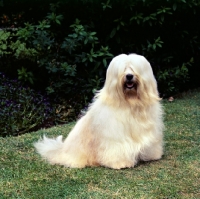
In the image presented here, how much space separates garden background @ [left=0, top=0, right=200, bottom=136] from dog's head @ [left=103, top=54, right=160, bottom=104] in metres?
2.69

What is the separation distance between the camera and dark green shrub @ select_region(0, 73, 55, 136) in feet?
20.6

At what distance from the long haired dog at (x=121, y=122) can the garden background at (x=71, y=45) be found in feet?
7.64

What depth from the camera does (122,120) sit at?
429 centimetres

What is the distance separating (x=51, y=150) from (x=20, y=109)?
204cm

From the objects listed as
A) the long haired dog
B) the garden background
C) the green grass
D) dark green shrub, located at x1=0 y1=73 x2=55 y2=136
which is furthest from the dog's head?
the garden background

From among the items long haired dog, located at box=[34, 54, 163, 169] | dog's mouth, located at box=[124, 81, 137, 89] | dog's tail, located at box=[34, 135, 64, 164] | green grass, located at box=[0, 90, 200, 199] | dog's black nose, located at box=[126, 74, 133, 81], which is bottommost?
green grass, located at box=[0, 90, 200, 199]

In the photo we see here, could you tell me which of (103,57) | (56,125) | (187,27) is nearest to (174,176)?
(56,125)

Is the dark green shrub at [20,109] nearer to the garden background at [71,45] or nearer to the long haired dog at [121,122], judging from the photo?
the garden background at [71,45]

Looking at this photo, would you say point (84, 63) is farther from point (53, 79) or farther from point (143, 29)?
point (143, 29)

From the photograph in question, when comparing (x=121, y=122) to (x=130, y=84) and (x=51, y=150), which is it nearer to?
(x=130, y=84)

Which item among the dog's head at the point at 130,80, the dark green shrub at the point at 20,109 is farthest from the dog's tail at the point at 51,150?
the dark green shrub at the point at 20,109

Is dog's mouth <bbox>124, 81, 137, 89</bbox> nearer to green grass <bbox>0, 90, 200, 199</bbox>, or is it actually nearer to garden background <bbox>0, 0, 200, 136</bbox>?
green grass <bbox>0, 90, 200, 199</bbox>

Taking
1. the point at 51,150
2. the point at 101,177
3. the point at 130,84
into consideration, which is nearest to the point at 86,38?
the point at 51,150

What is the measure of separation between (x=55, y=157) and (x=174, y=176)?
1.28 meters
